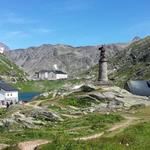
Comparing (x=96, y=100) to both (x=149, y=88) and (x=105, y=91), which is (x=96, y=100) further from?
(x=149, y=88)

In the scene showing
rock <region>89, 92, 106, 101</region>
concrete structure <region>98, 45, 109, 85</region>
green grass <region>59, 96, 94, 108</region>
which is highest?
concrete structure <region>98, 45, 109, 85</region>

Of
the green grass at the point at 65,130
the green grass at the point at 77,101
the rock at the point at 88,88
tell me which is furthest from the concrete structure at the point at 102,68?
the green grass at the point at 65,130

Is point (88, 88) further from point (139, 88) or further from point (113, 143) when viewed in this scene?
point (113, 143)

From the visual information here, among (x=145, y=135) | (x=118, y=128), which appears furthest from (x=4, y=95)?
(x=145, y=135)

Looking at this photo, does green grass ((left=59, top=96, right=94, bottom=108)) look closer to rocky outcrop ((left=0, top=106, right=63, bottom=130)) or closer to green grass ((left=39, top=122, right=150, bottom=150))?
rocky outcrop ((left=0, top=106, right=63, bottom=130))

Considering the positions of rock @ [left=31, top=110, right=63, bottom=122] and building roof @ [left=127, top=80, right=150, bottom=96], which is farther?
building roof @ [left=127, top=80, right=150, bottom=96]

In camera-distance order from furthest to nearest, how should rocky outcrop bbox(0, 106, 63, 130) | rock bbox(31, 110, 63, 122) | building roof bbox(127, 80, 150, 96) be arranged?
building roof bbox(127, 80, 150, 96) → rock bbox(31, 110, 63, 122) → rocky outcrop bbox(0, 106, 63, 130)

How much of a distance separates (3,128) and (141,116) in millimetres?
20422

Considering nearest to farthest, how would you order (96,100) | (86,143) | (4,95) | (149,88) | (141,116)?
(86,143)
(141,116)
(96,100)
(149,88)
(4,95)

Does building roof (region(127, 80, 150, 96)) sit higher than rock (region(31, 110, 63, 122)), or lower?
higher

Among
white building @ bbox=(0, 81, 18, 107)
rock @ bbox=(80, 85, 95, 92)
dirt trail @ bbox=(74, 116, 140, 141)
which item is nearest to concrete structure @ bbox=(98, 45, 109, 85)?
rock @ bbox=(80, 85, 95, 92)

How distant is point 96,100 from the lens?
269 feet

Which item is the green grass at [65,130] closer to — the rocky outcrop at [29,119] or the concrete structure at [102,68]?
the rocky outcrop at [29,119]

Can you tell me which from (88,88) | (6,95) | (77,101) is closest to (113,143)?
(77,101)
